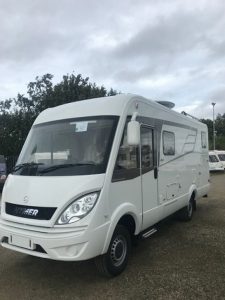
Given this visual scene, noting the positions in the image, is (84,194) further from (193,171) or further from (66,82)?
(66,82)

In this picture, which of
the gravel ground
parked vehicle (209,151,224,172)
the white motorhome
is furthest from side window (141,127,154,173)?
parked vehicle (209,151,224,172)

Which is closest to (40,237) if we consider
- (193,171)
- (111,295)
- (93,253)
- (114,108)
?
(93,253)

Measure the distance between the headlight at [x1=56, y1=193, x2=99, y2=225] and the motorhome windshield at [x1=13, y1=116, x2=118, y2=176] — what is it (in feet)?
1.40

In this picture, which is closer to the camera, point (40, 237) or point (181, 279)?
point (40, 237)

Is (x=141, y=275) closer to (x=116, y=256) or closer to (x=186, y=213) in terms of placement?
(x=116, y=256)

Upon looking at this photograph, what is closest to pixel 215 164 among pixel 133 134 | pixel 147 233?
pixel 147 233

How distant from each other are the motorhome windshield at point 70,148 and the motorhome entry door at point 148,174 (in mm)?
1020

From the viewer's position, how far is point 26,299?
4.69 metres

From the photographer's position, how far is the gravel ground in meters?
4.79

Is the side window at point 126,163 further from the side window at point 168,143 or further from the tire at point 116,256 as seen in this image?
the side window at point 168,143

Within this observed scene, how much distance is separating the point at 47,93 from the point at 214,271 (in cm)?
2896

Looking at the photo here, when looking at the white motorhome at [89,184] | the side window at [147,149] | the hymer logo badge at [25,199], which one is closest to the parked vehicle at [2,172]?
the white motorhome at [89,184]

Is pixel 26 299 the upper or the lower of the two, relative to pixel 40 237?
lower

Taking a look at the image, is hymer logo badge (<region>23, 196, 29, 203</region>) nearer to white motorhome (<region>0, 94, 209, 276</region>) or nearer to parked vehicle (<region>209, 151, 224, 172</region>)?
white motorhome (<region>0, 94, 209, 276</region>)
